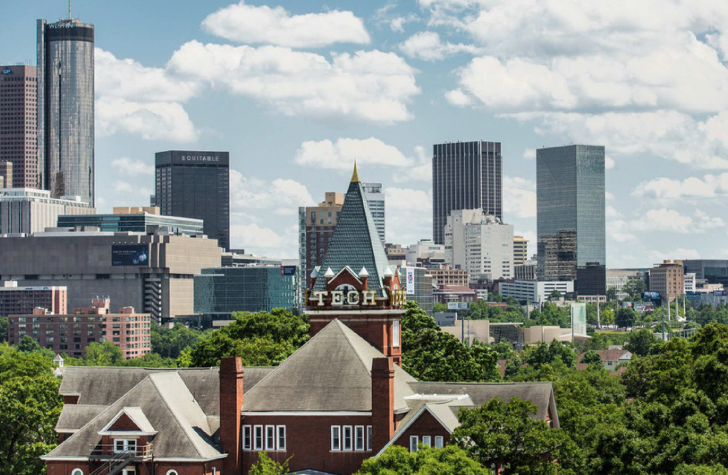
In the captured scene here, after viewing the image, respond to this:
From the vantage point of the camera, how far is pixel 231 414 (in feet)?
286

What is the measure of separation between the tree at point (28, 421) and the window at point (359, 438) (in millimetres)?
26844

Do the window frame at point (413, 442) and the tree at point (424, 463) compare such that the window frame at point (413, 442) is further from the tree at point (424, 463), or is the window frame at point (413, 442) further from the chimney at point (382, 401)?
the tree at point (424, 463)

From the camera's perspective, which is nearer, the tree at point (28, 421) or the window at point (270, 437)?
the window at point (270, 437)

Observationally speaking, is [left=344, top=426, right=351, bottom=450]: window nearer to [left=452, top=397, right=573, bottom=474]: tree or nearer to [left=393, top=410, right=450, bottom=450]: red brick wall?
[left=393, top=410, right=450, bottom=450]: red brick wall

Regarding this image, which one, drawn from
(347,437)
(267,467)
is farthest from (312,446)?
(267,467)

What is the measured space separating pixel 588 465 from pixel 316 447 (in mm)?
18576

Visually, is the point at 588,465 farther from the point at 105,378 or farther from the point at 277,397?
the point at 105,378

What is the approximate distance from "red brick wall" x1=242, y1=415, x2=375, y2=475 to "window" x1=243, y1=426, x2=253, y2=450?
0.34 metres

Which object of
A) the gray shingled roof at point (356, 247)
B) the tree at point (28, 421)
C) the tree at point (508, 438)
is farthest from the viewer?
the gray shingled roof at point (356, 247)

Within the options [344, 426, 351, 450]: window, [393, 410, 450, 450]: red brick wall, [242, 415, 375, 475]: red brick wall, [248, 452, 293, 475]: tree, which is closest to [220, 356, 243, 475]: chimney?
[242, 415, 375, 475]: red brick wall

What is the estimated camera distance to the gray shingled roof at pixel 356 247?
102 meters

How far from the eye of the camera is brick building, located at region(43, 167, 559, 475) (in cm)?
8431

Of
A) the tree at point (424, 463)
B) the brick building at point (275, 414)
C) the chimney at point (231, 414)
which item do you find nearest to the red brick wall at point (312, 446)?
the brick building at point (275, 414)

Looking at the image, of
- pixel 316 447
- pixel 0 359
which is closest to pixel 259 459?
pixel 316 447
